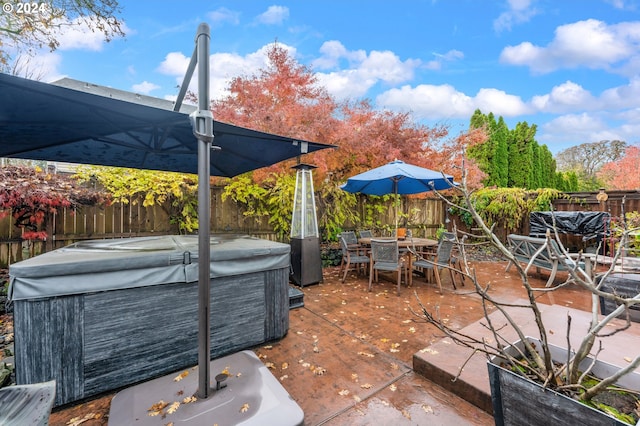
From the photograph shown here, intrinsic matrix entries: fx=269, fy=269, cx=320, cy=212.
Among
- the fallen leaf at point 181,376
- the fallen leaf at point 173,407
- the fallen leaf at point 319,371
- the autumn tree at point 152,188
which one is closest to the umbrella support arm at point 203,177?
the fallen leaf at point 173,407

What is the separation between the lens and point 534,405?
43.7 inches

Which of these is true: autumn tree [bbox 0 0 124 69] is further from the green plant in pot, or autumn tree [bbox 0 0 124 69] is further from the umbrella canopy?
the green plant in pot

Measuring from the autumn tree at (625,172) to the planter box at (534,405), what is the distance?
18.4 m

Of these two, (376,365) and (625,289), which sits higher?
(625,289)

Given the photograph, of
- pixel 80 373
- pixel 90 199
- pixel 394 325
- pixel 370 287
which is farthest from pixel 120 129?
pixel 370 287

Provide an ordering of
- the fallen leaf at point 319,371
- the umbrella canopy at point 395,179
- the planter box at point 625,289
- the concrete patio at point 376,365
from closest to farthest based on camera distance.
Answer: the concrete patio at point 376,365 < the fallen leaf at point 319,371 < the planter box at point 625,289 < the umbrella canopy at point 395,179

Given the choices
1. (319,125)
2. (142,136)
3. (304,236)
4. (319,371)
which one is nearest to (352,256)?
(304,236)

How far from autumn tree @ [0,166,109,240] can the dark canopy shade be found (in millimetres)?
640

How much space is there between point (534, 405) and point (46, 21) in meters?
9.01

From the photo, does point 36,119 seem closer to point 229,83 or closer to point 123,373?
point 123,373

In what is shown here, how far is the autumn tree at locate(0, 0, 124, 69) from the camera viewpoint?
5254 mm

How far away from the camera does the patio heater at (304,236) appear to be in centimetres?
490

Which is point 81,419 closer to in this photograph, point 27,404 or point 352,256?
point 27,404

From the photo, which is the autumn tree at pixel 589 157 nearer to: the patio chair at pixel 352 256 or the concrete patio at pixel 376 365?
the patio chair at pixel 352 256
